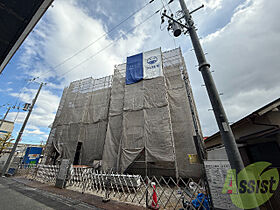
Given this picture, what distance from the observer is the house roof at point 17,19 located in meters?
1.75

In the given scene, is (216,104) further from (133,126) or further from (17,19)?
(133,126)

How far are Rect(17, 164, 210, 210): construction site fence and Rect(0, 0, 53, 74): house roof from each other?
514 cm

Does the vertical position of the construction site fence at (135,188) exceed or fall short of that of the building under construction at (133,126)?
it falls short

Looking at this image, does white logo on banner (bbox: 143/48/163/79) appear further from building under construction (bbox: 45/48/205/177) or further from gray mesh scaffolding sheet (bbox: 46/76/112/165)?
gray mesh scaffolding sheet (bbox: 46/76/112/165)

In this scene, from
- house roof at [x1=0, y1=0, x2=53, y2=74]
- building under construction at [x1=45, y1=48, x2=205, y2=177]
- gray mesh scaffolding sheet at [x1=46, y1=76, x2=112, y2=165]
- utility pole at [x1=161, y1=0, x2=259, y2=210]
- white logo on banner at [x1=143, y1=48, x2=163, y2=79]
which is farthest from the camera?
gray mesh scaffolding sheet at [x1=46, y1=76, x2=112, y2=165]

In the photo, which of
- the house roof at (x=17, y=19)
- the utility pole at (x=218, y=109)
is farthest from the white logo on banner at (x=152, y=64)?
the house roof at (x=17, y=19)

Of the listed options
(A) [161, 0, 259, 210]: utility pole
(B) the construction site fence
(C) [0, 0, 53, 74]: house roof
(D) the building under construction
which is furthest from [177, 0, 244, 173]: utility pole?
(D) the building under construction

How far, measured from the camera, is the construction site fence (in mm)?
4019

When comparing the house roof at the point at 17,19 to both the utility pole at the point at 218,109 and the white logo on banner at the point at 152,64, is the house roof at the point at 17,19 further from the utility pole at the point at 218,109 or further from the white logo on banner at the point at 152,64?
the white logo on banner at the point at 152,64

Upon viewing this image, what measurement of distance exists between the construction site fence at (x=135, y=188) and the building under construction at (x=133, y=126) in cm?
107

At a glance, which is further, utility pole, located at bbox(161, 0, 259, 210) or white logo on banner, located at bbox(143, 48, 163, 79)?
white logo on banner, located at bbox(143, 48, 163, 79)

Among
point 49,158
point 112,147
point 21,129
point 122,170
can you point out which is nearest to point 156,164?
point 122,170

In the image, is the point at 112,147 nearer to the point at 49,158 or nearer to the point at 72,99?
the point at 49,158

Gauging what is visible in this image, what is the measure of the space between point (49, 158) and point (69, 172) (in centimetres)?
623
